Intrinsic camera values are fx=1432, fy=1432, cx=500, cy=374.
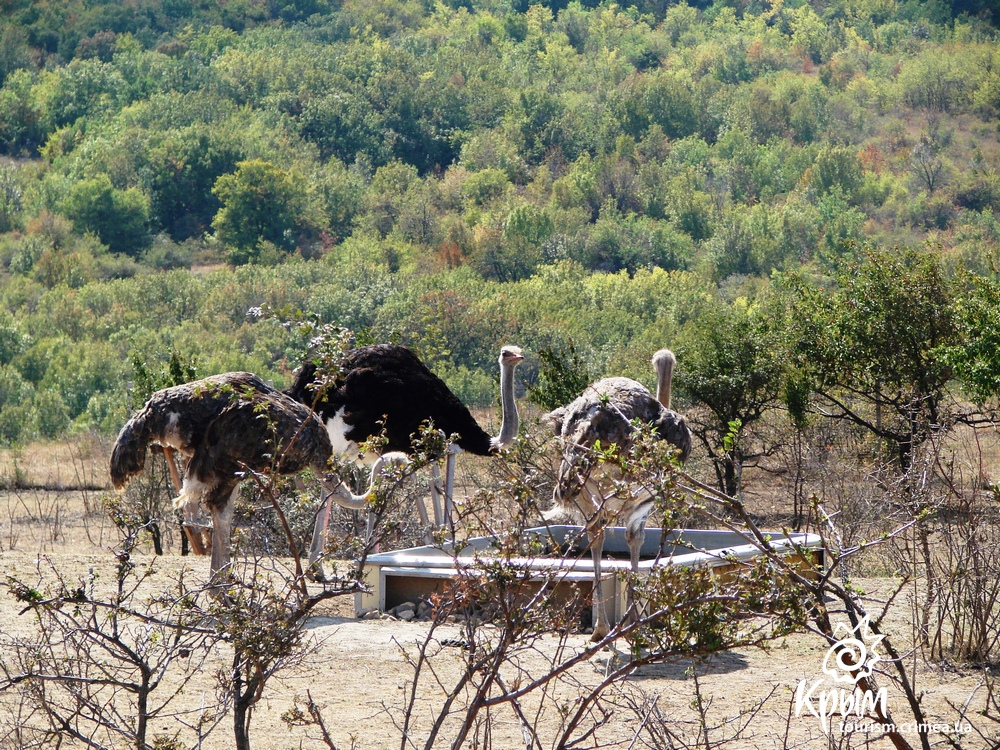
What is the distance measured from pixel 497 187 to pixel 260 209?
35.9 ft

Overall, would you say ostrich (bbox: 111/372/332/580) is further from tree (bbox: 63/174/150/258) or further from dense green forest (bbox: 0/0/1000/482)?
tree (bbox: 63/174/150/258)

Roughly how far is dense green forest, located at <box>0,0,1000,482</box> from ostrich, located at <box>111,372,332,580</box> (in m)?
5.99

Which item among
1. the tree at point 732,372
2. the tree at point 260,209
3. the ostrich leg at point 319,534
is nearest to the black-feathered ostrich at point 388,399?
the ostrich leg at point 319,534

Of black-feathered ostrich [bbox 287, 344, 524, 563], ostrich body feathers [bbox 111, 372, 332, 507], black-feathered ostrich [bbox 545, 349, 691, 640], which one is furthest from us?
black-feathered ostrich [bbox 287, 344, 524, 563]

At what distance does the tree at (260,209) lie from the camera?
2232 inches

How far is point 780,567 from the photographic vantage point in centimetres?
453

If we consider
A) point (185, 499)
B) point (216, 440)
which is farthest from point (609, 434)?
point (185, 499)

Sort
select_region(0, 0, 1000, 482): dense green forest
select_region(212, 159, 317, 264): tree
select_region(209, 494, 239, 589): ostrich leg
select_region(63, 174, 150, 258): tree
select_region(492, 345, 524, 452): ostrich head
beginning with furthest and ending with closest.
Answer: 1. select_region(212, 159, 317, 264): tree
2. select_region(63, 174, 150, 258): tree
3. select_region(0, 0, 1000, 482): dense green forest
4. select_region(492, 345, 524, 452): ostrich head
5. select_region(209, 494, 239, 589): ostrich leg

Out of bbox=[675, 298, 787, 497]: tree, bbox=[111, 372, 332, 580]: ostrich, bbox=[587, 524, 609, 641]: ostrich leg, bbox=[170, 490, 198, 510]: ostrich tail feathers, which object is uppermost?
bbox=[111, 372, 332, 580]: ostrich

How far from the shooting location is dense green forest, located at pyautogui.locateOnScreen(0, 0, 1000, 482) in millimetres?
27906

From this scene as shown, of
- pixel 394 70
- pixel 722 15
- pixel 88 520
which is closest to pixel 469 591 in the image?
pixel 88 520

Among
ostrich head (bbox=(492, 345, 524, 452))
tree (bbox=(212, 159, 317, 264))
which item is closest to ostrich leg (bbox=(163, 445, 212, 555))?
ostrich head (bbox=(492, 345, 524, 452))

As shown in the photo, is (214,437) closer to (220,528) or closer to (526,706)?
(220,528)

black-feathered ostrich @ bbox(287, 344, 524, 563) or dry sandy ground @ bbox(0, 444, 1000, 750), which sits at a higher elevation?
black-feathered ostrich @ bbox(287, 344, 524, 563)
